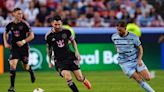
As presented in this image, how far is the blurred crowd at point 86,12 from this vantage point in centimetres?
2700

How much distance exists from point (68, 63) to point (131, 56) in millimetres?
1511

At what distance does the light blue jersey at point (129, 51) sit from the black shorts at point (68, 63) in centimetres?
107

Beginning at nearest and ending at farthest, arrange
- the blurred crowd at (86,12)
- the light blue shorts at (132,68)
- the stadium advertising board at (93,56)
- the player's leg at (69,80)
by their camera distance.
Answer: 1. the player's leg at (69,80)
2. the light blue shorts at (132,68)
3. the stadium advertising board at (93,56)
4. the blurred crowd at (86,12)

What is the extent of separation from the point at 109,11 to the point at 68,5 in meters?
1.94

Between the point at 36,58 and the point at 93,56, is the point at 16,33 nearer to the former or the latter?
the point at 36,58

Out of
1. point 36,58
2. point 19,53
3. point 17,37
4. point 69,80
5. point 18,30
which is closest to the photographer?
point 69,80

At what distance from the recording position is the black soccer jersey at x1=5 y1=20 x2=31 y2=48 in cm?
1698

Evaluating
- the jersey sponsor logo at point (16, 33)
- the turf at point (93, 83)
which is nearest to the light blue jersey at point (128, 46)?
the turf at point (93, 83)

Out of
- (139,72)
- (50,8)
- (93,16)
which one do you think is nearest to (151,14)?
(93,16)

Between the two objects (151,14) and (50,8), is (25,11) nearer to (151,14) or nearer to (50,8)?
(50,8)

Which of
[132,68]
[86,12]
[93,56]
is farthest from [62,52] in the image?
[86,12]

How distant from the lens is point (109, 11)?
28.3 metres

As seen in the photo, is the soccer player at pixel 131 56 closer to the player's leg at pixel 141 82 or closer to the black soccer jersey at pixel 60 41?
the player's leg at pixel 141 82

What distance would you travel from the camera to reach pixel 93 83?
19.4 metres
